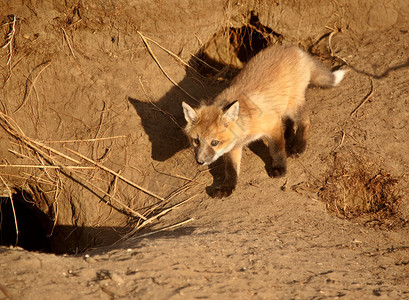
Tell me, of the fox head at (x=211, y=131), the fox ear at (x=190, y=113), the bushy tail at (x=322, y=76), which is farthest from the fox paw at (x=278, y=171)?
the bushy tail at (x=322, y=76)

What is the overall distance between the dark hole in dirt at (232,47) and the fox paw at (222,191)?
257 centimetres

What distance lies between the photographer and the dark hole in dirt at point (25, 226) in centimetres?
677

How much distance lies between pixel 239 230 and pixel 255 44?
443cm

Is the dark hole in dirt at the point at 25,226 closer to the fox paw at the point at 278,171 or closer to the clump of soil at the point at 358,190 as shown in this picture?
the fox paw at the point at 278,171

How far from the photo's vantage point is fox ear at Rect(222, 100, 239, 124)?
14.6ft

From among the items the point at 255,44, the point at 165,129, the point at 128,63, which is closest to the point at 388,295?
the point at 165,129

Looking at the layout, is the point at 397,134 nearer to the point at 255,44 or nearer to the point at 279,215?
the point at 279,215

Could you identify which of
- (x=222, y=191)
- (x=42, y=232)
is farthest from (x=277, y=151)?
(x=42, y=232)

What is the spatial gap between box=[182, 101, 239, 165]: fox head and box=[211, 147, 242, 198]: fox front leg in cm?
27

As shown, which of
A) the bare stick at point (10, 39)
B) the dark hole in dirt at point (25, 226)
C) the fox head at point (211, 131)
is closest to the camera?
the fox head at point (211, 131)

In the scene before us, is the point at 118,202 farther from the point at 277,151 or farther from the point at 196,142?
the point at 277,151

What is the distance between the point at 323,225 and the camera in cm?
430

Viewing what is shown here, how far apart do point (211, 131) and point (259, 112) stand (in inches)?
28.2

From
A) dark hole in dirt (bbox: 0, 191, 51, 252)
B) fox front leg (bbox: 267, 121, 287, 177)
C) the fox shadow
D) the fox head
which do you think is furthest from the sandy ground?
dark hole in dirt (bbox: 0, 191, 51, 252)
